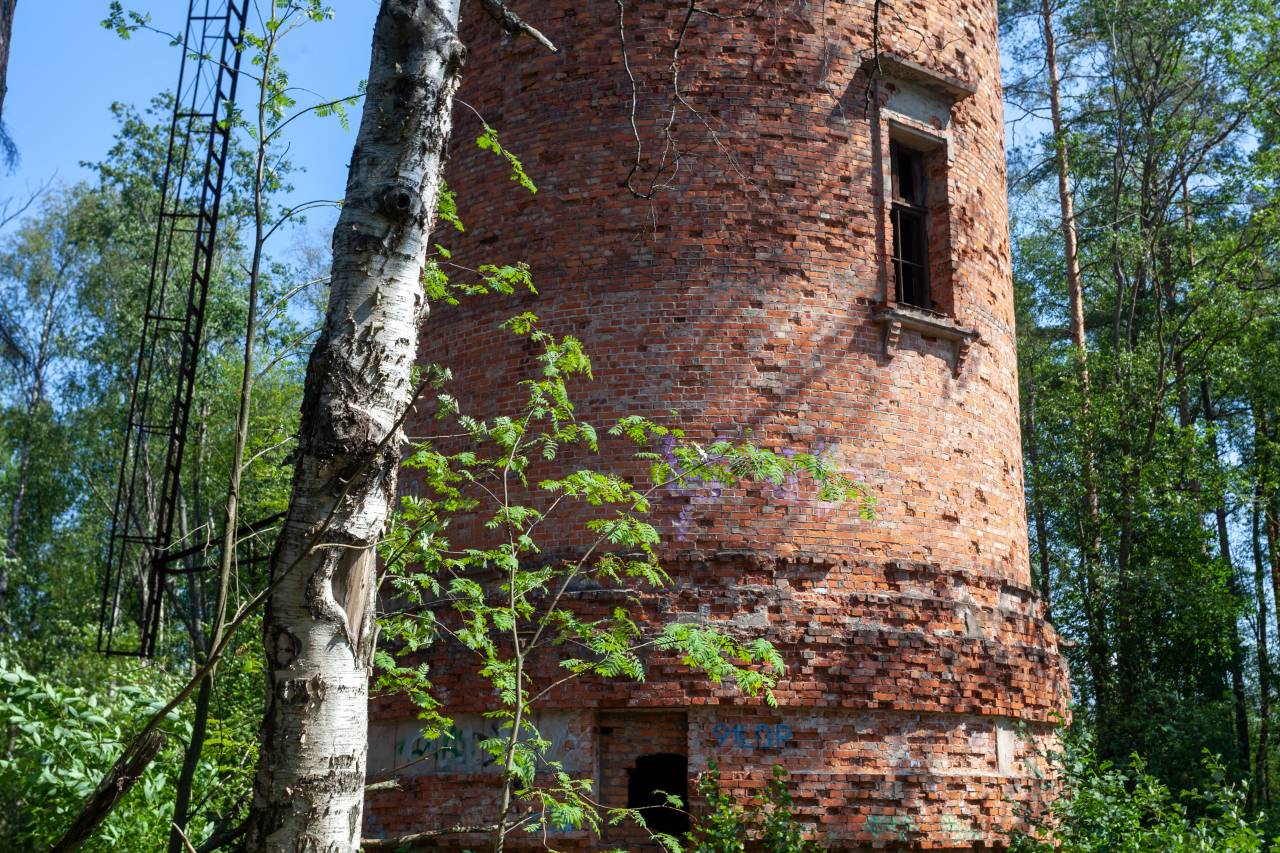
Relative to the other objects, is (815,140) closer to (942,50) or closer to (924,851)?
(942,50)

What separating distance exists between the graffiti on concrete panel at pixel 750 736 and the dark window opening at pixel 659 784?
0.43m

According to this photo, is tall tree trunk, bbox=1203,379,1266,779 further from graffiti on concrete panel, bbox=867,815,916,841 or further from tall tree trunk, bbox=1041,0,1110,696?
graffiti on concrete panel, bbox=867,815,916,841

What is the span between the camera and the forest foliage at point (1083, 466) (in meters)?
7.31

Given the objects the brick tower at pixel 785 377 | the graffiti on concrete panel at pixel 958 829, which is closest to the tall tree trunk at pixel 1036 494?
the brick tower at pixel 785 377

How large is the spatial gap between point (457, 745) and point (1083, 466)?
44.0 feet

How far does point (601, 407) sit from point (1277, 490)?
17580 mm

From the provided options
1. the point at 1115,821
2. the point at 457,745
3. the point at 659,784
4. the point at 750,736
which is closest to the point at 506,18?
the point at 750,736

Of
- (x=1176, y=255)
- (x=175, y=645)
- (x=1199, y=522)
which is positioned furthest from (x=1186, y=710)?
(x=175, y=645)

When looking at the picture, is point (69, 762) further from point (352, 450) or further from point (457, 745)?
point (352, 450)

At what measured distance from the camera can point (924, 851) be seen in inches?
331

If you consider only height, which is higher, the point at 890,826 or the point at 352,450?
the point at 352,450

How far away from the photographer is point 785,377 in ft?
29.3

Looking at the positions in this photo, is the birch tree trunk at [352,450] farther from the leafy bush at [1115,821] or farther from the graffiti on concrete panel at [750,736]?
the leafy bush at [1115,821]

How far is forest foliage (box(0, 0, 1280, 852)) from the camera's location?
7.31 meters
